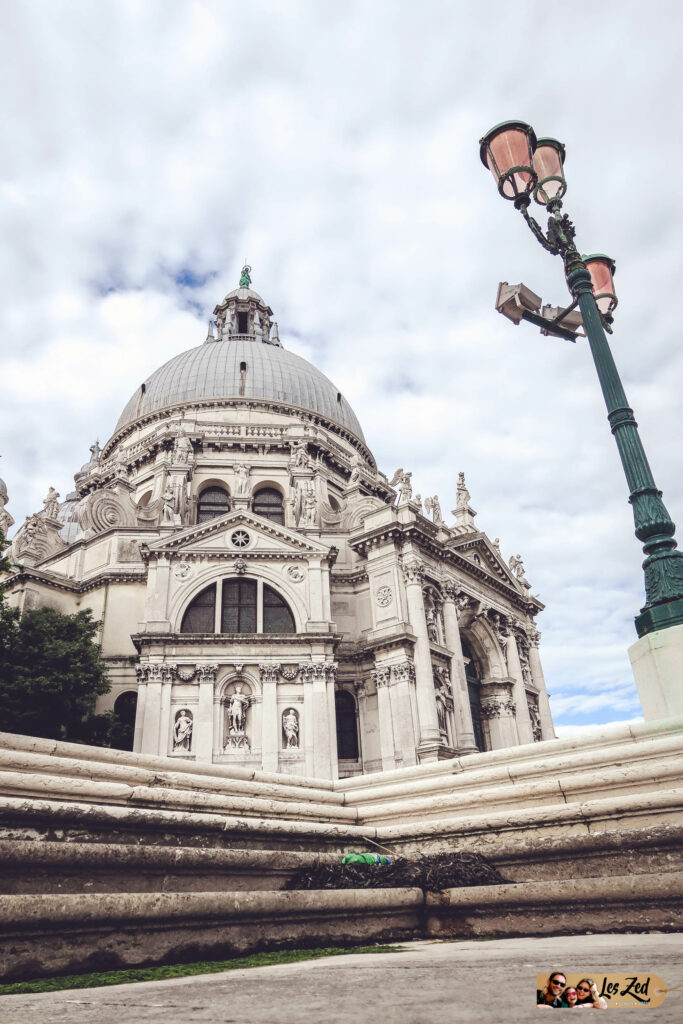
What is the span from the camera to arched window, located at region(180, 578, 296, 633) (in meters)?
25.6

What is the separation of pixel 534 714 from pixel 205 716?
18.7m

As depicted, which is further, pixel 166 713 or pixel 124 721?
pixel 124 721

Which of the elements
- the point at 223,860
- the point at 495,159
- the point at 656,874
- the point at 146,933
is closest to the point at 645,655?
the point at 656,874

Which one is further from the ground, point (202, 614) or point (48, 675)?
point (202, 614)

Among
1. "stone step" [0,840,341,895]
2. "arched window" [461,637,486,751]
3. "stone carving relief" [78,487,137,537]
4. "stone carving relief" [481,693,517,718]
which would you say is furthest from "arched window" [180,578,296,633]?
"stone step" [0,840,341,895]

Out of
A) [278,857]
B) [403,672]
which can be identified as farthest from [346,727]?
[278,857]

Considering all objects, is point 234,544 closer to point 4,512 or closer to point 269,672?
point 269,672

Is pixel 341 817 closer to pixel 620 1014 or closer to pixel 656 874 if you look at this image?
pixel 656 874

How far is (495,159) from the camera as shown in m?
9.66

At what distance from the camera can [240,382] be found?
40.2m

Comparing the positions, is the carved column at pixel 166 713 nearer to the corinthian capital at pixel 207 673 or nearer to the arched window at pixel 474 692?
the corinthian capital at pixel 207 673

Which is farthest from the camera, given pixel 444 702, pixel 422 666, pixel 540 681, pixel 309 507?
pixel 540 681

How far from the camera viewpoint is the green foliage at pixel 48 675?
71.3ft

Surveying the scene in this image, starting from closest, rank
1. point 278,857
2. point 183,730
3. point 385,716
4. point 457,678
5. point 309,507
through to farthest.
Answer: point 278,857 → point 183,730 → point 385,716 → point 457,678 → point 309,507
